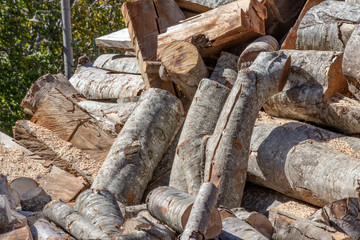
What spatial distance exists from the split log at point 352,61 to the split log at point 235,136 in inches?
22.5

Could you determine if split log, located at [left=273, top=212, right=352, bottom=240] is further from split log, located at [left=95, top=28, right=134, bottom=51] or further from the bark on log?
split log, located at [left=95, top=28, right=134, bottom=51]

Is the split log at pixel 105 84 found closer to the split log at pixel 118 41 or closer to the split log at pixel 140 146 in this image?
the split log at pixel 118 41

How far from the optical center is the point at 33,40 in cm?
1011

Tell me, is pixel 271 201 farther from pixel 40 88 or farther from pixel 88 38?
pixel 88 38

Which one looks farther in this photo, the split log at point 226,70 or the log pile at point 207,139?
the split log at point 226,70

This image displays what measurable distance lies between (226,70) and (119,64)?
1974 millimetres

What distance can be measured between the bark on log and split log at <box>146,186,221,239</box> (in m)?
0.90

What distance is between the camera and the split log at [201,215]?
2475mm

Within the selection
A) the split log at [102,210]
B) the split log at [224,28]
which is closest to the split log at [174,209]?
the split log at [102,210]

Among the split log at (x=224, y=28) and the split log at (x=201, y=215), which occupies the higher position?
the split log at (x=224, y=28)

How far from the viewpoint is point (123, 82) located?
5277 millimetres

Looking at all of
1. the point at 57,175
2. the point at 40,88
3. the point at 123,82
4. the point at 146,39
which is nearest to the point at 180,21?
the point at 146,39

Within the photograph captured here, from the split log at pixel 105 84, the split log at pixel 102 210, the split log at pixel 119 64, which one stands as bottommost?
the split log at pixel 102 210

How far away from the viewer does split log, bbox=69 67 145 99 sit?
5.13 metres
